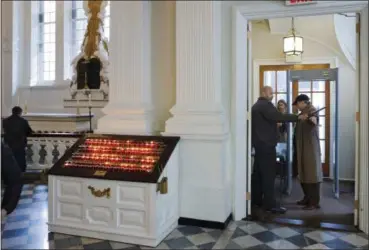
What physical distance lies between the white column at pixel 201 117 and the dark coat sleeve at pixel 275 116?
2.21 feet

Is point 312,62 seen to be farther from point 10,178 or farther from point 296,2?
point 10,178

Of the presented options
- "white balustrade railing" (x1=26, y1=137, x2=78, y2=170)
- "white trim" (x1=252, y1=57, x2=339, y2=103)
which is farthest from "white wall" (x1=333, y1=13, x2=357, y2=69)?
"white balustrade railing" (x1=26, y1=137, x2=78, y2=170)

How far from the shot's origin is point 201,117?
4.07 meters

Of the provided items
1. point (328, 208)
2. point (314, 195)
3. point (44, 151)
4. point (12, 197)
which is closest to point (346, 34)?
point (314, 195)

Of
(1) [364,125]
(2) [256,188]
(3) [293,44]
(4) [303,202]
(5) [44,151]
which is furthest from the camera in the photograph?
(5) [44,151]

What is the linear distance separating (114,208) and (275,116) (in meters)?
2.20

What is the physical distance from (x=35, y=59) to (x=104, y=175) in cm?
620

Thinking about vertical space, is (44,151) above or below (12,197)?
below

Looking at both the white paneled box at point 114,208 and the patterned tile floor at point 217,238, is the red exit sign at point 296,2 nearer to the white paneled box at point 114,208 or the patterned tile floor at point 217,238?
the white paneled box at point 114,208

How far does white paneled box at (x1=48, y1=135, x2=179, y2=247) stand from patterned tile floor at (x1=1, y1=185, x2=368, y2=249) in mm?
92

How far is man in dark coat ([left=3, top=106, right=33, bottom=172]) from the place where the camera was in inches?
252

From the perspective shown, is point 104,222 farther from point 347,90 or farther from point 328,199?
point 347,90

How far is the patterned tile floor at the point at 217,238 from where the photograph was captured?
11.5ft

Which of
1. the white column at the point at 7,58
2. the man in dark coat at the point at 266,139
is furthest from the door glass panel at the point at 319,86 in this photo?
the white column at the point at 7,58
